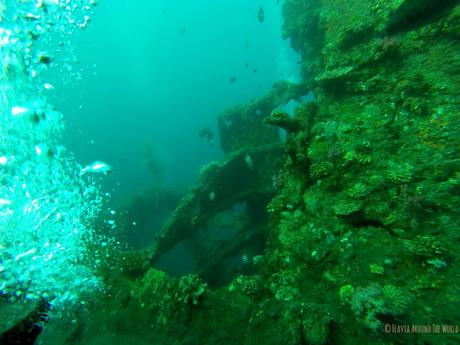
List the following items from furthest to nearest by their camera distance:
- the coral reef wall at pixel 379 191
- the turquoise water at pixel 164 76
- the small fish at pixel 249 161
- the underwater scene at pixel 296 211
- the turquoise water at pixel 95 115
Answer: the turquoise water at pixel 164 76 → the small fish at pixel 249 161 → the turquoise water at pixel 95 115 → the underwater scene at pixel 296 211 → the coral reef wall at pixel 379 191

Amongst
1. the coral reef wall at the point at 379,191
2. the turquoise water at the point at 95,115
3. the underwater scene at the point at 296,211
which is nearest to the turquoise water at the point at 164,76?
the turquoise water at the point at 95,115

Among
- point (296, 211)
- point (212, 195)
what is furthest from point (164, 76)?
point (296, 211)

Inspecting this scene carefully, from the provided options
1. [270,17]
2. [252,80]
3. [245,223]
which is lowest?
[245,223]

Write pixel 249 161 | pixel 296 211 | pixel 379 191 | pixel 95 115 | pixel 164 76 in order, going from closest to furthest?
pixel 379 191 → pixel 296 211 → pixel 249 161 → pixel 95 115 → pixel 164 76

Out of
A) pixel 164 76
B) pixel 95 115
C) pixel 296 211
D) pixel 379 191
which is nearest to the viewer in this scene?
pixel 379 191

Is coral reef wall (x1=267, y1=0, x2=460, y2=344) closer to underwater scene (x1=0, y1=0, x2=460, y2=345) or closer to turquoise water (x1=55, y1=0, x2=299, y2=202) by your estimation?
underwater scene (x1=0, y1=0, x2=460, y2=345)

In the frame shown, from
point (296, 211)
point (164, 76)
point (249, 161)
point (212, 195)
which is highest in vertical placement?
point (164, 76)

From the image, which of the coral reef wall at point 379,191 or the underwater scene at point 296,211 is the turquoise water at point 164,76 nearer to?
the underwater scene at point 296,211

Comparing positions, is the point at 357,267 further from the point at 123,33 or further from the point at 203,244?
the point at 123,33

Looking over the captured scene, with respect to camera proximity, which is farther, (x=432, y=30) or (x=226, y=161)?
(x=226, y=161)

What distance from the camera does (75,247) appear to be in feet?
35.1

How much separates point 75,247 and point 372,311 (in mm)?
10079

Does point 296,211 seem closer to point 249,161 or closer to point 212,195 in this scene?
point 249,161

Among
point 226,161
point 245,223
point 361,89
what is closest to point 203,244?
point 245,223
